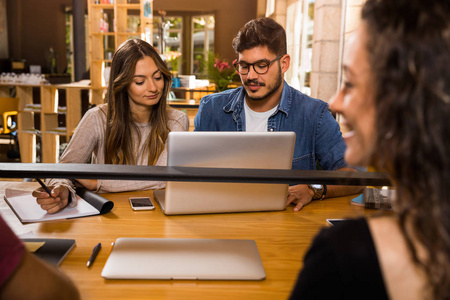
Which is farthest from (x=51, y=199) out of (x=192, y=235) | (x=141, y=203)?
(x=192, y=235)

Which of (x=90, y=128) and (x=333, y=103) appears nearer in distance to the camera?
(x=333, y=103)

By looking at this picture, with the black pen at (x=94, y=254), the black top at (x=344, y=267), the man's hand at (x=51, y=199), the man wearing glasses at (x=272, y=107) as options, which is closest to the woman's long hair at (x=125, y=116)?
the man wearing glasses at (x=272, y=107)

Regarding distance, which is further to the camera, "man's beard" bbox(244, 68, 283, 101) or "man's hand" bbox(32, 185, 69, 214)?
"man's beard" bbox(244, 68, 283, 101)

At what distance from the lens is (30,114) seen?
236 inches

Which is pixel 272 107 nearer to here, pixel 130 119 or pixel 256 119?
pixel 256 119

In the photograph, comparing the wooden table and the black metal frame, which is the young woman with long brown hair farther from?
the black metal frame

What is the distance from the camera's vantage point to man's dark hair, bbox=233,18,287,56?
83.8 inches

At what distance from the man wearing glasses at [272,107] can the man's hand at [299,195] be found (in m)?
0.48

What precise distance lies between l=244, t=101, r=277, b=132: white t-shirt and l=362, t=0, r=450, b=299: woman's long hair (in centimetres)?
169

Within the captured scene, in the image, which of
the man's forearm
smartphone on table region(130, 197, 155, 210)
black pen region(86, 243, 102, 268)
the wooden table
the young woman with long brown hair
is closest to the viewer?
the wooden table

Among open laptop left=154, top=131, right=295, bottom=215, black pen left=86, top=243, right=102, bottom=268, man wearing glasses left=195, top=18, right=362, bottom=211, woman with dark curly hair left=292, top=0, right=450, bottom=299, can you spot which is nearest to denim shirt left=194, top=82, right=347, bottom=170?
man wearing glasses left=195, top=18, right=362, bottom=211

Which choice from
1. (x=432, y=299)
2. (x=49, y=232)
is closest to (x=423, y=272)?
(x=432, y=299)

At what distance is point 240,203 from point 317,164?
3.23ft

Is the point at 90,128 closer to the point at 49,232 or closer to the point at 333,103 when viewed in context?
the point at 49,232
